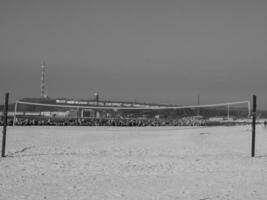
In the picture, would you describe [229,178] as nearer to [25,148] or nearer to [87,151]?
[87,151]

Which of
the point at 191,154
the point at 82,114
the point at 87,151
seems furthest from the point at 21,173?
the point at 82,114

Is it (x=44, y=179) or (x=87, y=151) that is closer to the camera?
(x=44, y=179)

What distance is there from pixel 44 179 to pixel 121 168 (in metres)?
1.99

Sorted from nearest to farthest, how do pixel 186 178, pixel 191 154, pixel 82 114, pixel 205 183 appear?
pixel 205 183 < pixel 186 178 < pixel 191 154 < pixel 82 114

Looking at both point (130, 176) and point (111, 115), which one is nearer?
point (130, 176)

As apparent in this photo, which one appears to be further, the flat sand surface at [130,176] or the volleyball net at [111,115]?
the volleyball net at [111,115]

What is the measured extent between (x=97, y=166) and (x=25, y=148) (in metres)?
4.77

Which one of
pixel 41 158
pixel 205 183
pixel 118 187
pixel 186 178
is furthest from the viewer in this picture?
pixel 41 158

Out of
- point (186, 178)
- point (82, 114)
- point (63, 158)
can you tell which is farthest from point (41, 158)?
point (82, 114)

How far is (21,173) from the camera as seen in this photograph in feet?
27.0

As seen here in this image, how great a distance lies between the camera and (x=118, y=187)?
693 cm

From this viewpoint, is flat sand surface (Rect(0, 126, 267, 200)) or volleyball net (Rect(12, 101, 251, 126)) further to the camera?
volleyball net (Rect(12, 101, 251, 126))

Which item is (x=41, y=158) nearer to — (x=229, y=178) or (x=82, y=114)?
(x=229, y=178)

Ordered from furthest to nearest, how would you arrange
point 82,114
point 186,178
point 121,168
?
point 82,114 < point 121,168 < point 186,178
